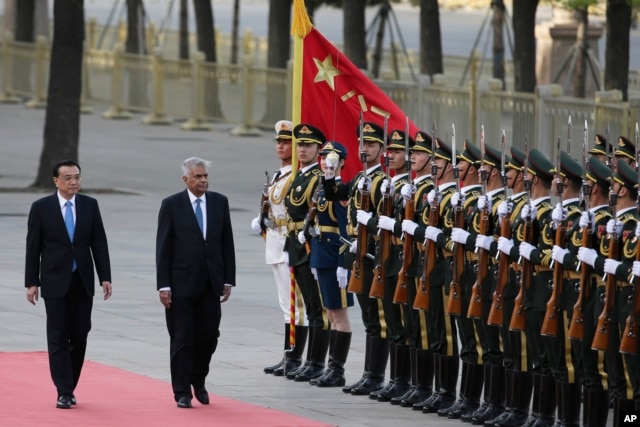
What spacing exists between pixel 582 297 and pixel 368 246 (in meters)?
2.50

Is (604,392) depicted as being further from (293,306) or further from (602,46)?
(602,46)

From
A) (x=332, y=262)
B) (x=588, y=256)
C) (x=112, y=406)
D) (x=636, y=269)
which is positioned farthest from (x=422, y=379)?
(x=636, y=269)

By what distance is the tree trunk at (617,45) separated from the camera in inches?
1070

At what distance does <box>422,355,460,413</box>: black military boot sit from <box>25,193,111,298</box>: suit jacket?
237 cm

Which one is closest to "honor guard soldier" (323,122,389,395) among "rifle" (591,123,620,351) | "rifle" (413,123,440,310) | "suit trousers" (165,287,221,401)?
"rifle" (413,123,440,310)

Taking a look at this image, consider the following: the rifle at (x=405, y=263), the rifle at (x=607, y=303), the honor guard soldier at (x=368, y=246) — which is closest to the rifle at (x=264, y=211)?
the honor guard soldier at (x=368, y=246)

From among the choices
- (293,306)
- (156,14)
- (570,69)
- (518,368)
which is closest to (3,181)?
(570,69)

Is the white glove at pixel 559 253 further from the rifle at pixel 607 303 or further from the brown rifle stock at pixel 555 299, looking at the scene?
the rifle at pixel 607 303

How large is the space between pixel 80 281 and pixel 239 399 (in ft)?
4.82

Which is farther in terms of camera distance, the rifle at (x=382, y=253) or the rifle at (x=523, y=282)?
the rifle at (x=382, y=253)

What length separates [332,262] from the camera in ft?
44.5

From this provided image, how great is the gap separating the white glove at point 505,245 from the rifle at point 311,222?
2177 mm

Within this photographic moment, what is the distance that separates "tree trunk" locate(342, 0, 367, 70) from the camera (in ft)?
112

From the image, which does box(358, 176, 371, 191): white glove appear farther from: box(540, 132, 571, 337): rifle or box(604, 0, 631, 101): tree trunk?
box(604, 0, 631, 101): tree trunk
